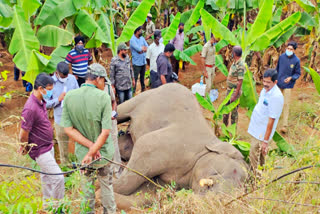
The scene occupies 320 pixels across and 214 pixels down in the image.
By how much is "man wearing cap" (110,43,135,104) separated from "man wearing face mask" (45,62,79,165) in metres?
1.23

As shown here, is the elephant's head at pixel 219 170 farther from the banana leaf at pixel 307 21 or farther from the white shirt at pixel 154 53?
the banana leaf at pixel 307 21

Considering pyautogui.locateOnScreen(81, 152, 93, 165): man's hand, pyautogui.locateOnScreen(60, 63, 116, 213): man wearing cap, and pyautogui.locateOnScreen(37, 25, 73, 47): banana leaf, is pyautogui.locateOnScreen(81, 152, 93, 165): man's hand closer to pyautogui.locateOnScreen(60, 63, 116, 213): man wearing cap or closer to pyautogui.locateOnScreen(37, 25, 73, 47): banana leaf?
pyautogui.locateOnScreen(60, 63, 116, 213): man wearing cap

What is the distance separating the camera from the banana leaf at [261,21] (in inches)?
243

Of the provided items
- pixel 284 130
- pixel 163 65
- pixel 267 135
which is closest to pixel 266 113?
pixel 267 135

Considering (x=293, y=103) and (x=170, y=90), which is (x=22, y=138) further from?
(x=293, y=103)

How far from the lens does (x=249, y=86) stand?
216 inches


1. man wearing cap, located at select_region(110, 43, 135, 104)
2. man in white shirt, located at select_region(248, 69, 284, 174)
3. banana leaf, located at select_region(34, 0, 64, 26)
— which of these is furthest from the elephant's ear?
banana leaf, located at select_region(34, 0, 64, 26)

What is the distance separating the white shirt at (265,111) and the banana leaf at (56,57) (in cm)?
345

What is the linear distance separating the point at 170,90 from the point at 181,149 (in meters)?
1.08

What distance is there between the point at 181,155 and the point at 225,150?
0.57 metres

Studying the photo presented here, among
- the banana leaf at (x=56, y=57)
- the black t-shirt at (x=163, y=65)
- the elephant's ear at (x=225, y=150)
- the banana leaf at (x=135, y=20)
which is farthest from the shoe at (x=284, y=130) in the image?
the banana leaf at (x=56, y=57)

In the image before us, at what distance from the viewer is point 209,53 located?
7.87m

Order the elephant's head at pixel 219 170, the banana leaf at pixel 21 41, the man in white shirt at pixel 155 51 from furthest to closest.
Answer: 1. the man in white shirt at pixel 155 51
2. the banana leaf at pixel 21 41
3. the elephant's head at pixel 219 170

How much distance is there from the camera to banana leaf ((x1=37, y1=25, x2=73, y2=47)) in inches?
247
